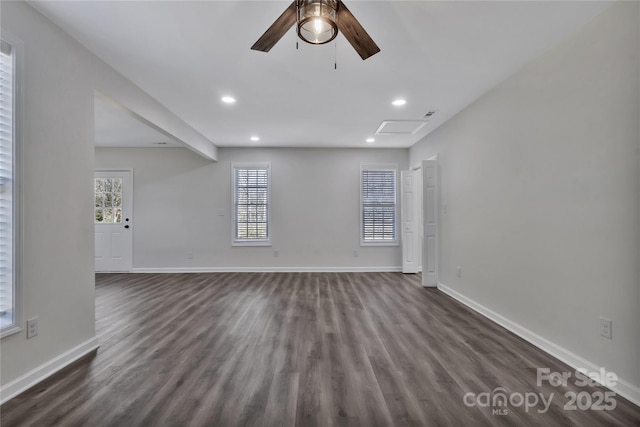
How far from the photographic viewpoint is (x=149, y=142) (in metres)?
5.70

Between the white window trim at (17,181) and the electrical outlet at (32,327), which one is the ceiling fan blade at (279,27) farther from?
the electrical outlet at (32,327)

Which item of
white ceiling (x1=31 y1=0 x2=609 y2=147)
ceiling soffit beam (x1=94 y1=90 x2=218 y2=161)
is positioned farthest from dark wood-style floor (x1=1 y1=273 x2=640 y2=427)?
white ceiling (x1=31 y1=0 x2=609 y2=147)

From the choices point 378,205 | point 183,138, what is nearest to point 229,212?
point 183,138

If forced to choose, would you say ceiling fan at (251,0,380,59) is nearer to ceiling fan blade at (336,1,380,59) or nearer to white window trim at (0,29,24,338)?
ceiling fan blade at (336,1,380,59)

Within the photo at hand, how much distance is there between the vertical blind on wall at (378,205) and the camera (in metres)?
6.15

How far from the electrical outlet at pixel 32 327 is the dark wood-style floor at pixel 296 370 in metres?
0.35

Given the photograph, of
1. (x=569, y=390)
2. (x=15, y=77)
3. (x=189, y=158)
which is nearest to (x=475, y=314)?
(x=569, y=390)

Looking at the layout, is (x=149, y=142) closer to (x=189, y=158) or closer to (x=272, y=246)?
(x=189, y=158)

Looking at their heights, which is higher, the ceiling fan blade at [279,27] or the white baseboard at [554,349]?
the ceiling fan blade at [279,27]

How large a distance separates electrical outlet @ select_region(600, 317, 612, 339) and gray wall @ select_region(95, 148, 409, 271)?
4114 mm

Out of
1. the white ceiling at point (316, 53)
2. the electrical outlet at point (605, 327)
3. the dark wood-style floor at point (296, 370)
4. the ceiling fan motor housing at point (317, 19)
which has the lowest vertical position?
the dark wood-style floor at point (296, 370)

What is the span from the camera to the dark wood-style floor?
5.40 ft

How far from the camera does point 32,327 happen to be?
1.96 metres

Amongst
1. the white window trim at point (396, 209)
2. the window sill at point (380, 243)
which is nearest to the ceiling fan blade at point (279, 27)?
the white window trim at point (396, 209)
